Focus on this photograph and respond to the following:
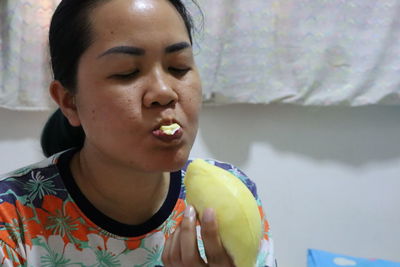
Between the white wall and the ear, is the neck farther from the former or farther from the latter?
the white wall

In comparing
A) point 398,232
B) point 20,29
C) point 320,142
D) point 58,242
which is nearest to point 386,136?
point 320,142

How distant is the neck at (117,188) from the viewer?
758 mm

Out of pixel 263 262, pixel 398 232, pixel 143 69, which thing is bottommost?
pixel 398 232

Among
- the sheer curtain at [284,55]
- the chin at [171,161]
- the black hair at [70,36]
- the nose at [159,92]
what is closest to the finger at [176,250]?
the chin at [171,161]

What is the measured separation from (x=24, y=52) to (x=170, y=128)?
0.75m

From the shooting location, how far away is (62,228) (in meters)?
0.72

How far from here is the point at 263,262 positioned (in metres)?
0.82

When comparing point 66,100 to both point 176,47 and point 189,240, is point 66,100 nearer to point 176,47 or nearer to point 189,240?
point 176,47

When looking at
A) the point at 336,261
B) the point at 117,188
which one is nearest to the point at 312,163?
the point at 336,261

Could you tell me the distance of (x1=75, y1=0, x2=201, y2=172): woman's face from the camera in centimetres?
62

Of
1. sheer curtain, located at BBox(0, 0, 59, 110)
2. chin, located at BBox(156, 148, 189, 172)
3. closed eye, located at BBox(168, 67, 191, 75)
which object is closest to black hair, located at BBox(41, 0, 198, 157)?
closed eye, located at BBox(168, 67, 191, 75)

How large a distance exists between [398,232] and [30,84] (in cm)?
137

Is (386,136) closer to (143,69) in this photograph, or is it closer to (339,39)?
(339,39)

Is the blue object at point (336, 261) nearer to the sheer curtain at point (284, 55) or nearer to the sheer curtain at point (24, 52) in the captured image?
the sheer curtain at point (284, 55)
